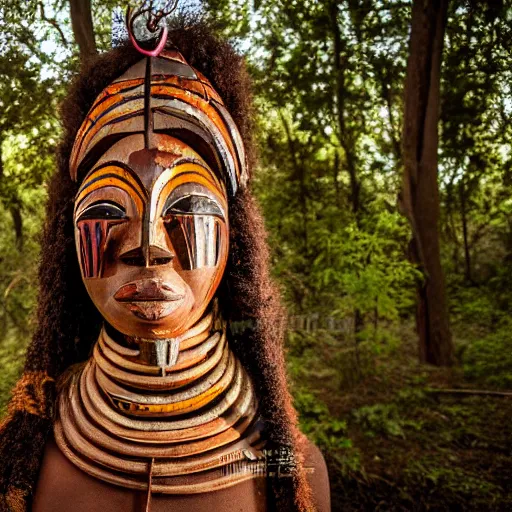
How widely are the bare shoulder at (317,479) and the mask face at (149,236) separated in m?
0.50

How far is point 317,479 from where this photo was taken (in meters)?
1.12

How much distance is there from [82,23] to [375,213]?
7.10 feet

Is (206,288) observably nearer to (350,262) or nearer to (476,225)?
(350,262)

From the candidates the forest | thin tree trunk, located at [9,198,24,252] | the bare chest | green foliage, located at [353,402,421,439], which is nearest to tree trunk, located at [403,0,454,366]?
the forest

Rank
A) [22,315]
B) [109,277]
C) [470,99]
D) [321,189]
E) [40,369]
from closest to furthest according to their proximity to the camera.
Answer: [109,277], [40,369], [470,99], [22,315], [321,189]

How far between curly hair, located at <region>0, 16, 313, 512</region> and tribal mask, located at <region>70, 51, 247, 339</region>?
0.13m

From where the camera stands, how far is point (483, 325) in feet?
9.12

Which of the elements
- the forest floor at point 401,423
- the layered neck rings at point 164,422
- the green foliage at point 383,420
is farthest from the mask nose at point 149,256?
the green foliage at point 383,420

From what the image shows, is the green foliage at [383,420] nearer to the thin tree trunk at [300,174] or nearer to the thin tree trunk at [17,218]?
the thin tree trunk at [300,174]

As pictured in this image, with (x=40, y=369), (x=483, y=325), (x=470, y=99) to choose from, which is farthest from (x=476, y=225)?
(x=40, y=369)

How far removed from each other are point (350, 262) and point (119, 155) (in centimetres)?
206

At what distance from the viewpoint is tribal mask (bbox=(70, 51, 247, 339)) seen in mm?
898

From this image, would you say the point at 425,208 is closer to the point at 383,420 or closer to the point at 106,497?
the point at 383,420

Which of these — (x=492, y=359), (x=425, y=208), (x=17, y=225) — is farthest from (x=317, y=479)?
(x=17, y=225)
